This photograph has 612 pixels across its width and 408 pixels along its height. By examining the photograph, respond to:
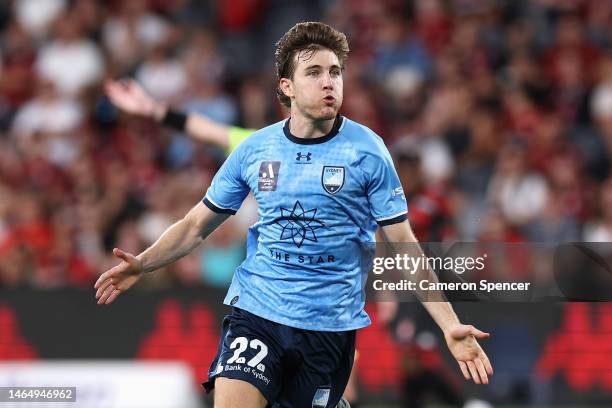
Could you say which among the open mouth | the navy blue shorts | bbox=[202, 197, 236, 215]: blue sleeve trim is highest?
the open mouth

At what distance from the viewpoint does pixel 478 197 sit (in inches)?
537

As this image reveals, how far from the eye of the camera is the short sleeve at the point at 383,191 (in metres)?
5.84

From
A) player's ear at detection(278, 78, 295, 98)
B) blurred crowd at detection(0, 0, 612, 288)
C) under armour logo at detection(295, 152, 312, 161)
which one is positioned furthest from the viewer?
blurred crowd at detection(0, 0, 612, 288)

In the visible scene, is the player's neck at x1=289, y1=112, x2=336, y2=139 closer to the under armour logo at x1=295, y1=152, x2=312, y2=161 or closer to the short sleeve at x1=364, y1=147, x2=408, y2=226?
the under armour logo at x1=295, y1=152, x2=312, y2=161

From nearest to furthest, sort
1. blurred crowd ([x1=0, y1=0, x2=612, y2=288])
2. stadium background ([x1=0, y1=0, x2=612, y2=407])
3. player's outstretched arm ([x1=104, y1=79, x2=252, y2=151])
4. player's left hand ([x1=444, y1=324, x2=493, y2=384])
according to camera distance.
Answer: player's left hand ([x1=444, y1=324, x2=493, y2=384]) < player's outstretched arm ([x1=104, y1=79, x2=252, y2=151]) < stadium background ([x1=0, y1=0, x2=612, y2=407]) < blurred crowd ([x1=0, y1=0, x2=612, y2=288])

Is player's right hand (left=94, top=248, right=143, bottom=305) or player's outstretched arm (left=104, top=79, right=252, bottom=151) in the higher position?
player's outstretched arm (left=104, top=79, right=252, bottom=151)

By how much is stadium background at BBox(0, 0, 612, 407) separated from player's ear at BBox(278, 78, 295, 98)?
450cm

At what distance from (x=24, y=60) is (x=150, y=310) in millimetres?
5038

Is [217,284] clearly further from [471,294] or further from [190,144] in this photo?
[471,294]

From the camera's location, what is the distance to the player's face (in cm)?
591

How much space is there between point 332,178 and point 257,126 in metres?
8.66

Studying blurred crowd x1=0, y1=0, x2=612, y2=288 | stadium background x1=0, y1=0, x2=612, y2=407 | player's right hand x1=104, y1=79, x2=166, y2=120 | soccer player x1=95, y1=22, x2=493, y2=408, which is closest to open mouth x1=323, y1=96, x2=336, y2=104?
soccer player x1=95, y1=22, x2=493, y2=408

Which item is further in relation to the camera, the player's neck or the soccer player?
the player's neck

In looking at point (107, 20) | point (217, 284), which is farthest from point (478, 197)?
point (107, 20)
